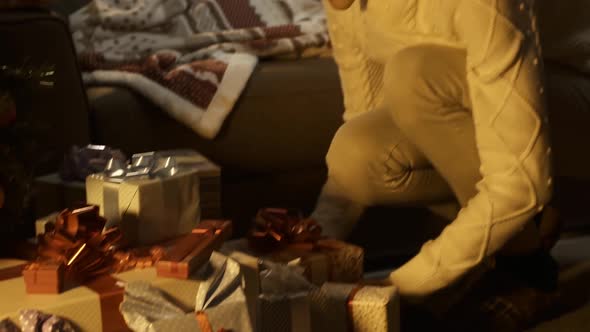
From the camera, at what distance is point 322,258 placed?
101 cm

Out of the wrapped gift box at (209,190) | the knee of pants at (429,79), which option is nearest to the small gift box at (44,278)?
the wrapped gift box at (209,190)

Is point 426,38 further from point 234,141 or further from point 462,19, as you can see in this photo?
point 234,141

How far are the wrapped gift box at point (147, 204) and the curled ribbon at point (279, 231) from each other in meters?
0.09

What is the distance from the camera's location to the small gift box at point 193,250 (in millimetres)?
856

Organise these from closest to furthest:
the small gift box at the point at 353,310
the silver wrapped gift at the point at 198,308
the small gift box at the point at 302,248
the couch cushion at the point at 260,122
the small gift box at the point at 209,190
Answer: the silver wrapped gift at the point at 198,308, the small gift box at the point at 353,310, the small gift box at the point at 302,248, the small gift box at the point at 209,190, the couch cushion at the point at 260,122

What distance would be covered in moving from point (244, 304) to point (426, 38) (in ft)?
1.54

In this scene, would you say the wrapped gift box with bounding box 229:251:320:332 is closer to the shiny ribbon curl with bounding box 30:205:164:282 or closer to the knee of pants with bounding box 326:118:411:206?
the shiny ribbon curl with bounding box 30:205:164:282

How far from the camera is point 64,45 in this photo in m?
1.40

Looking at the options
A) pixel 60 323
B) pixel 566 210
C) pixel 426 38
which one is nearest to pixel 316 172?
pixel 566 210

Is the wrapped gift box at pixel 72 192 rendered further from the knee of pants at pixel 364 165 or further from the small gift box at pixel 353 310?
the small gift box at pixel 353 310

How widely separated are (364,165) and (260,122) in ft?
1.41

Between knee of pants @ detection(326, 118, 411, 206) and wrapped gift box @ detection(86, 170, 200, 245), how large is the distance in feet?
1.09

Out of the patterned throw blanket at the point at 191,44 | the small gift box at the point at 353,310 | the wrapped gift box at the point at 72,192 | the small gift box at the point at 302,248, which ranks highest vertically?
the patterned throw blanket at the point at 191,44

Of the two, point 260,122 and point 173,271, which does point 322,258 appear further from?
point 260,122
